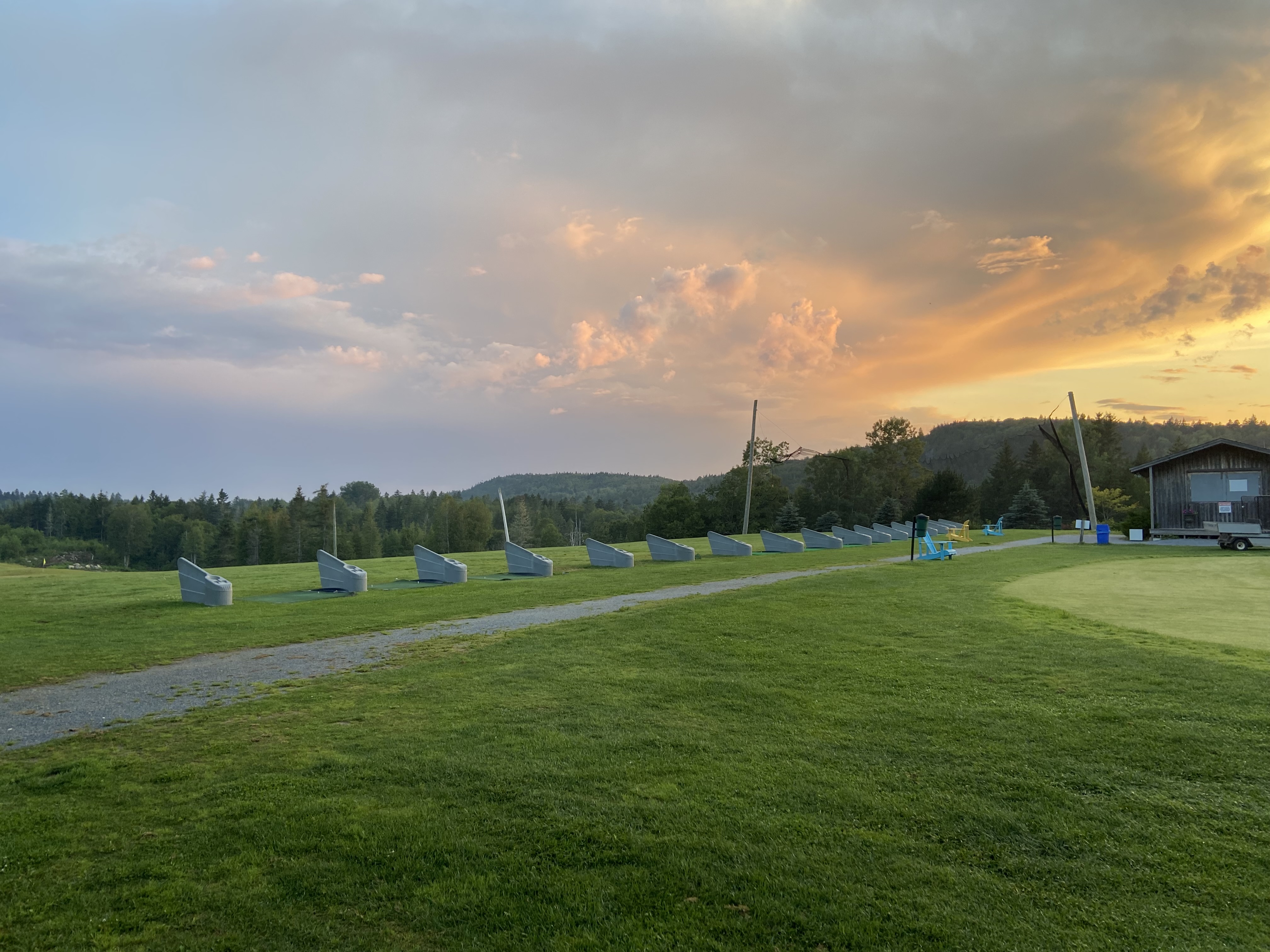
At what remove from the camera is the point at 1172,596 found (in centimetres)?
1274

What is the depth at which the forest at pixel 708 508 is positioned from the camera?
60.7 meters

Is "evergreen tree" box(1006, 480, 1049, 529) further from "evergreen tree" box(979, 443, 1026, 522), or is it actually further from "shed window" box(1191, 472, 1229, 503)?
"shed window" box(1191, 472, 1229, 503)

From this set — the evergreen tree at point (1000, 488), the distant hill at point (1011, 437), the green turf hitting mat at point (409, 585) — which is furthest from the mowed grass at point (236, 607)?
the distant hill at point (1011, 437)

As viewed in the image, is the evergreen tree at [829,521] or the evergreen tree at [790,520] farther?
the evergreen tree at [829,521]

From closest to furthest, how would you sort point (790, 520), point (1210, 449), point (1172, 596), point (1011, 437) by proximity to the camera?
point (1172, 596) → point (1210, 449) → point (790, 520) → point (1011, 437)

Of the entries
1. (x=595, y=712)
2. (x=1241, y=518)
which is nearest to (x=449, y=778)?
(x=595, y=712)

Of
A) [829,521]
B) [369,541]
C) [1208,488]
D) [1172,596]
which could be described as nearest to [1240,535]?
[1208,488]

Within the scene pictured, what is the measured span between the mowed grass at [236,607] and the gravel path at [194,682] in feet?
1.52

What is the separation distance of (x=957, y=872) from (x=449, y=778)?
9.59ft

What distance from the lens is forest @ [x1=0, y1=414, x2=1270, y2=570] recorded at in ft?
199

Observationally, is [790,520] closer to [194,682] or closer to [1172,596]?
[1172,596]

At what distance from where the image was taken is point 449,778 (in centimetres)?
460

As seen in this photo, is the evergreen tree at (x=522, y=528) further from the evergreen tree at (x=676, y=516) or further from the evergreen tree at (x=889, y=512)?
the evergreen tree at (x=889, y=512)

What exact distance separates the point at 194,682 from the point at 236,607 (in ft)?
22.1
